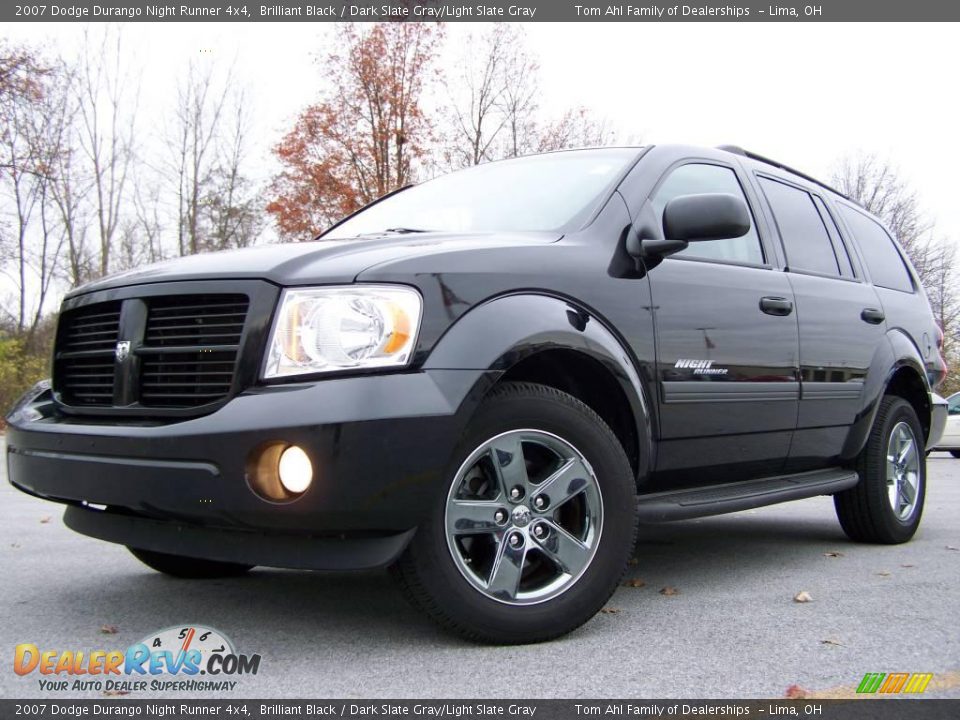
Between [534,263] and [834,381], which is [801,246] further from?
[534,263]

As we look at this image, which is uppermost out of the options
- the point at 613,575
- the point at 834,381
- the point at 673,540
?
the point at 834,381

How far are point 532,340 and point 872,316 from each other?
282 centimetres

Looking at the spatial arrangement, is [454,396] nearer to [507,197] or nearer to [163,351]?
[163,351]

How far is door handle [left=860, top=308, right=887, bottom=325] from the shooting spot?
487cm

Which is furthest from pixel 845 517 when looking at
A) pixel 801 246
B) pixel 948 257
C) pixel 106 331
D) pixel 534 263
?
pixel 948 257

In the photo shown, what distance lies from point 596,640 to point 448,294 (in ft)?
3.86

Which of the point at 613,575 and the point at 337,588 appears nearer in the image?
the point at 613,575

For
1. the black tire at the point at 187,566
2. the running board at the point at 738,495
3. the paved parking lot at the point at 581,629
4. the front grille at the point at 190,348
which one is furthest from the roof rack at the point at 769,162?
the black tire at the point at 187,566

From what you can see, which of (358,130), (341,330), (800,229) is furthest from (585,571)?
(358,130)

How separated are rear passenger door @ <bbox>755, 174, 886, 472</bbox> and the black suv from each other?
233 millimetres

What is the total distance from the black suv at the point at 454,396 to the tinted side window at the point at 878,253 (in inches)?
61.0

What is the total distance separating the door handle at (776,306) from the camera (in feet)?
13.2

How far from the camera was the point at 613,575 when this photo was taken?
299cm

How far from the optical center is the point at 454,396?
264 cm
